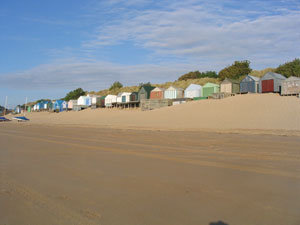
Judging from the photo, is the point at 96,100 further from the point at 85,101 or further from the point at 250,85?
the point at 250,85

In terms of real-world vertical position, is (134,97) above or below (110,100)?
above

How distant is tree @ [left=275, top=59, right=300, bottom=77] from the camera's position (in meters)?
41.5

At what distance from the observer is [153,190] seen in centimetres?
454

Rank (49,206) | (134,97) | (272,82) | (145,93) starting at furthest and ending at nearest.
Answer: (134,97) < (145,93) < (272,82) < (49,206)

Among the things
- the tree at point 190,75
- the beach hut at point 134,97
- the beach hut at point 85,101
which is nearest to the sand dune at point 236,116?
the beach hut at point 134,97

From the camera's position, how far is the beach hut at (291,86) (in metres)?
27.3

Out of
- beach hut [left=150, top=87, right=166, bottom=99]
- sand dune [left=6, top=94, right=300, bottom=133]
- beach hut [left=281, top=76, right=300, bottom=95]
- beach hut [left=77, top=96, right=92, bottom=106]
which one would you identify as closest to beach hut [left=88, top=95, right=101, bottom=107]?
beach hut [left=77, top=96, right=92, bottom=106]

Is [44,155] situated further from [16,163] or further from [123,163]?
[123,163]

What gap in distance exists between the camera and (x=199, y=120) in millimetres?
21391

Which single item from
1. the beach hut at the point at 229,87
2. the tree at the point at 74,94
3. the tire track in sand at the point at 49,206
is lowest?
the tire track in sand at the point at 49,206

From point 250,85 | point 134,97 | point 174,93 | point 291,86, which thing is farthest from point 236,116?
point 134,97

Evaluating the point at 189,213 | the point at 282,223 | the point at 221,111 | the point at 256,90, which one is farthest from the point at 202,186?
the point at 256,90

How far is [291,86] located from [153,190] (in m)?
27.8

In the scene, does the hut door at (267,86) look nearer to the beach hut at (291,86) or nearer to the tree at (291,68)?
the beach hut at (291,86)
